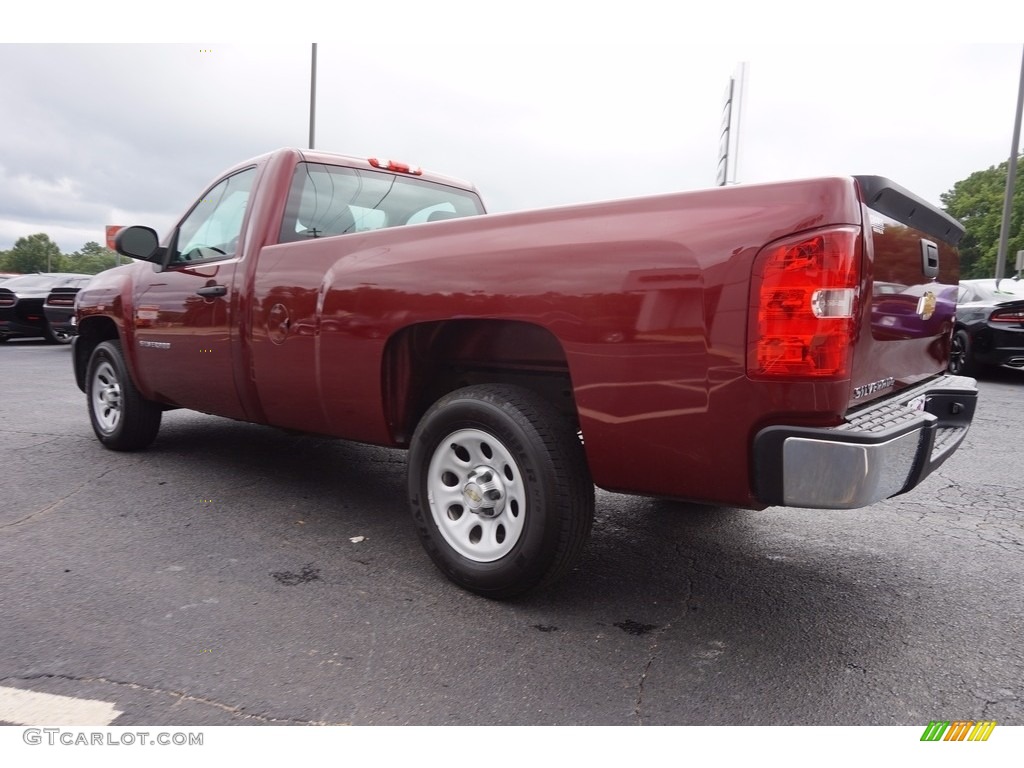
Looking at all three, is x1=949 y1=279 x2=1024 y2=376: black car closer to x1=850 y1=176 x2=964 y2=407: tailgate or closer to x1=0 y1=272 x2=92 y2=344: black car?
x1=850 y1=176 x2=964 y2=407: tailgate

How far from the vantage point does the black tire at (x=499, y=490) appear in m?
2.48

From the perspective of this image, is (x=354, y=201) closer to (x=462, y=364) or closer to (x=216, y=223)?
(x=216, y=223)

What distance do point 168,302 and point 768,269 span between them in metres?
3.52

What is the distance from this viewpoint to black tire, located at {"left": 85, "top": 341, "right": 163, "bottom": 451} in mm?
4766

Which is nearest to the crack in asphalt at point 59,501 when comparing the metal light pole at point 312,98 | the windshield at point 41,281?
the windshield at point 41,281

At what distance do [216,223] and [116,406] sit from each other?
1.66 metres

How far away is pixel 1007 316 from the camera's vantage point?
344 inches

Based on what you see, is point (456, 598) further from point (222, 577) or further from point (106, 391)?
point (106, 391)

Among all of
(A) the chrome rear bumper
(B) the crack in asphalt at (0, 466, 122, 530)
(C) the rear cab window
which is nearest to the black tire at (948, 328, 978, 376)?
(C) the rear cab window

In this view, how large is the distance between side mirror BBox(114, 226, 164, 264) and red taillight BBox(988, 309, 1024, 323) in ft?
30.0

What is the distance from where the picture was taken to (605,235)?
2.30 meters

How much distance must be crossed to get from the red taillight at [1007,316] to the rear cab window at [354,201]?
745 cm

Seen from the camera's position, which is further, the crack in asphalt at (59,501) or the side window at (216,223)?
the side window at (216,223)
